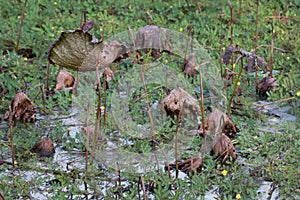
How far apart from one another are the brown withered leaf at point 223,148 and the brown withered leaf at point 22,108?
1.10 metres

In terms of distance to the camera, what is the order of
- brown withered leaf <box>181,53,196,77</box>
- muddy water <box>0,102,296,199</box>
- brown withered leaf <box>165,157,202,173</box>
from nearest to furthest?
1. muddy water <box>0,102,296,199</box>
2. brown withered leaf <box>165,157,202,173</box>
3. brown withered leaf <box>181,53,196,77</box>

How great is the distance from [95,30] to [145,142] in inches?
71.5

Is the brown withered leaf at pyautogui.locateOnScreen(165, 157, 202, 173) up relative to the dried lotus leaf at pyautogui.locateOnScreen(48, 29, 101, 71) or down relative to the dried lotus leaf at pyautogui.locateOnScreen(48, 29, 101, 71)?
down

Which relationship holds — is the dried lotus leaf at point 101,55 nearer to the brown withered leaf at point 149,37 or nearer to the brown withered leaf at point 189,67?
the brown withered leaf at point 149,37

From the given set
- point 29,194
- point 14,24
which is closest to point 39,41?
point 14,24

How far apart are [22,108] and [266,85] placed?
5.01 ft

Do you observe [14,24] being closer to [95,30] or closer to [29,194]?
[95,30]

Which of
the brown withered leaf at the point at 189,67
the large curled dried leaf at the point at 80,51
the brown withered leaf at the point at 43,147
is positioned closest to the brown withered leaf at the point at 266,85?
the brown withered leaf at the point at 189,67

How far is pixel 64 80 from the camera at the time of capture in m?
4.09

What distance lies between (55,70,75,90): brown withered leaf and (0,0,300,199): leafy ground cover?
0.23ft

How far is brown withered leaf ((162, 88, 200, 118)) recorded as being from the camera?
10.9ft

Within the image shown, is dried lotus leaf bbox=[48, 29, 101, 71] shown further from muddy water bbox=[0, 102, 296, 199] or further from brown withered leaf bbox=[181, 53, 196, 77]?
brown withered leaf bbox=[181, 53, 196, 77]

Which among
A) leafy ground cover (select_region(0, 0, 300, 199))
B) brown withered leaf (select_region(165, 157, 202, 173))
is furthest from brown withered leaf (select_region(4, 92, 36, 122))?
brown withered leaf (select_region(165, 157, 202, 173))

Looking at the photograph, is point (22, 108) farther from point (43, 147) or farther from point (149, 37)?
point (149, 37)
